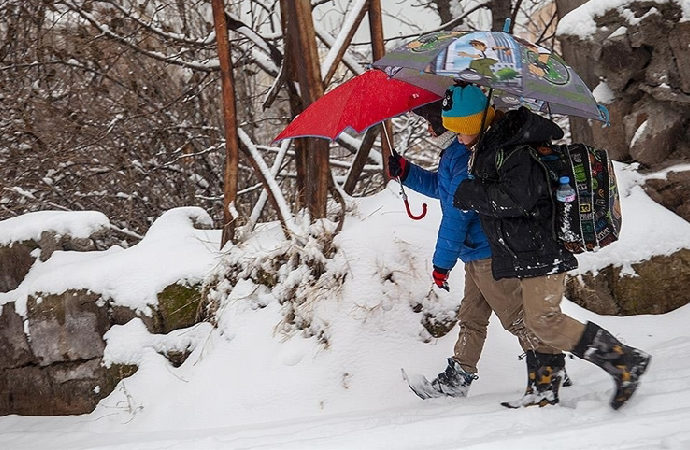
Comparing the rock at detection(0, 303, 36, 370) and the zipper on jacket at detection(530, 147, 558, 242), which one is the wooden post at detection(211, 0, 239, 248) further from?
the zipper on jacket at detection(530, 147, 558, 242)

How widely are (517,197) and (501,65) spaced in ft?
1.73

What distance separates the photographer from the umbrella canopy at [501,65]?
2.53 metres

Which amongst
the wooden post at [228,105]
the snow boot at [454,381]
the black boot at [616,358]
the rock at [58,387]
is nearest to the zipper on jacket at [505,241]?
the black boot at [616,358]

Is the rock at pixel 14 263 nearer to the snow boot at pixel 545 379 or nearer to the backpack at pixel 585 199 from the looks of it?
the snow boot at pixel 545 379

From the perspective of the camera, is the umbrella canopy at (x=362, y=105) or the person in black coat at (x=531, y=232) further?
the umbrella canopy at (x=362, y=105)

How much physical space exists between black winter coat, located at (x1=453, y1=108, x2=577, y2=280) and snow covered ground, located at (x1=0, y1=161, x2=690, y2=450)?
0.64 m

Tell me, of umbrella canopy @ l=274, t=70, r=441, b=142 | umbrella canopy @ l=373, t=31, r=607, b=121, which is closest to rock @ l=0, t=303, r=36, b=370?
umbrella canopy @ l=274, t=70, r=441, b=142

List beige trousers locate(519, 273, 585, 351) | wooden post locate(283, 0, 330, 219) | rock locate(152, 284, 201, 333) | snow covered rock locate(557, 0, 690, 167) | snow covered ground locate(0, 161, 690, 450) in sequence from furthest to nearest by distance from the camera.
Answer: wooden post locate(283, 0, 330, 219), rock locate(152, 284, 201, 333), snow covered rock locate(557, 0, 690, 167), snow covered ground locate(0, 161, 690, 450), beige trousers locate(519, 273, 585, 351)

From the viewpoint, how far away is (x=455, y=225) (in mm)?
3000

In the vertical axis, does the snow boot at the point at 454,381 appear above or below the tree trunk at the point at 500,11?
below

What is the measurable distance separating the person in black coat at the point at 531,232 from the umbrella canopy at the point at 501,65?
0.16 metres

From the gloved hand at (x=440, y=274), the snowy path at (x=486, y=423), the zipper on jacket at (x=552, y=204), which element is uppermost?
the zipper on jacket at (x=552, y=204)

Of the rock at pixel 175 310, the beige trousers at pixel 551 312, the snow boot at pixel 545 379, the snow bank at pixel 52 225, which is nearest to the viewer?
the beige trousers at pixel 551 312

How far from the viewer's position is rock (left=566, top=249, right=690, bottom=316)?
4.09 metres
